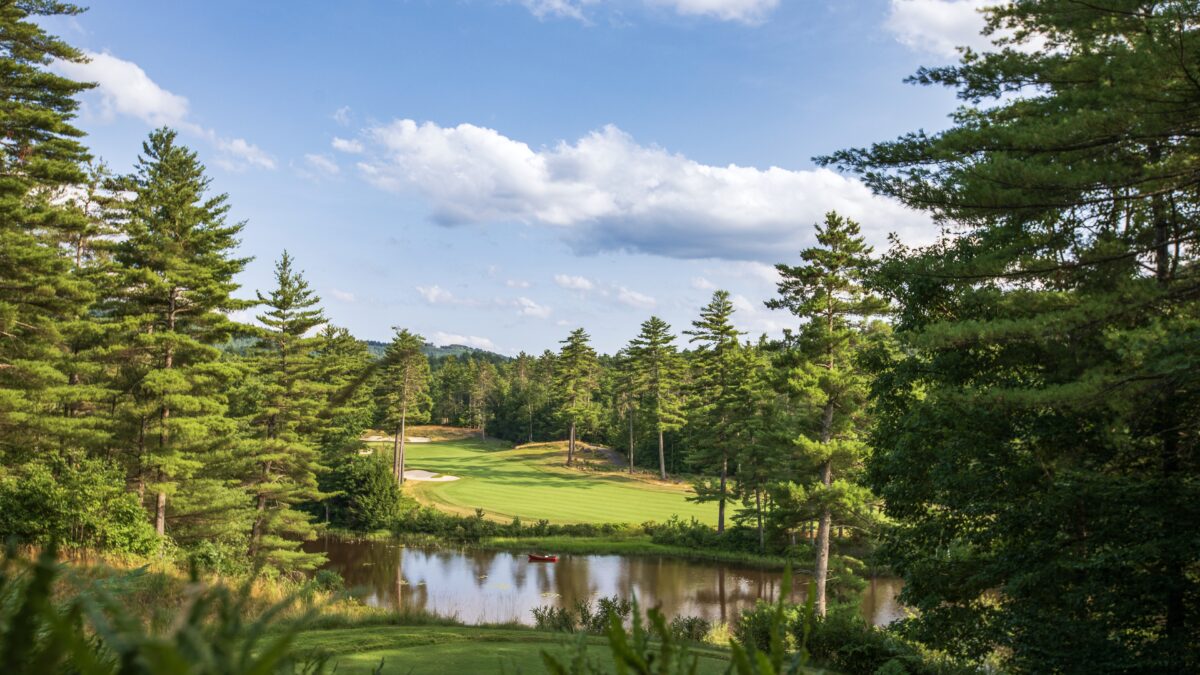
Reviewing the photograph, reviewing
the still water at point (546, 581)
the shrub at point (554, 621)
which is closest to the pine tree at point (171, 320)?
the still water at point (546, 581)

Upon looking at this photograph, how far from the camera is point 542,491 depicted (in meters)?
53.2

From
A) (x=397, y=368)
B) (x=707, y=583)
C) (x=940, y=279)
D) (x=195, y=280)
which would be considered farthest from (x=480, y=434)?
(x=940, y=279)

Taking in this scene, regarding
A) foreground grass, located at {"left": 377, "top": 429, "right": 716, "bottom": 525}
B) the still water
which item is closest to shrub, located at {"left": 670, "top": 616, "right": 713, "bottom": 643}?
the still water

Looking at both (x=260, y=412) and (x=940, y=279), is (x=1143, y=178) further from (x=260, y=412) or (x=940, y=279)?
(x=260, y=412)

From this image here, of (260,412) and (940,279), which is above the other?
(940,279)

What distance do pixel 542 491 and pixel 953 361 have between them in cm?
4477

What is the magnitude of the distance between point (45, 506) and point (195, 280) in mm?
8766

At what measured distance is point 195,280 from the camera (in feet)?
69.4

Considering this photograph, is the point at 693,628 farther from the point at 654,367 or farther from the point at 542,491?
the point at 654,367

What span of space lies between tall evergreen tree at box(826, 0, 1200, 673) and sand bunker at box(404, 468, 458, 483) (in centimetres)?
4860

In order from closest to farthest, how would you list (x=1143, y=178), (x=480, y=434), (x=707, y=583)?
1. (x=1143, y=178)
2. (x=707, y=583)
3. (x=480, y=434)

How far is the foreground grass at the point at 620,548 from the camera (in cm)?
3566

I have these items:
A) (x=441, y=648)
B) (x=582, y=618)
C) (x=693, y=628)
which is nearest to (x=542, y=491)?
(x=693, y=628)

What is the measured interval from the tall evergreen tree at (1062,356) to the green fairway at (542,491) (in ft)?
108
